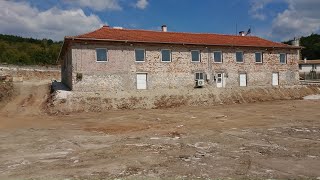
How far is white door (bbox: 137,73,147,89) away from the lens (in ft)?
Result: 100

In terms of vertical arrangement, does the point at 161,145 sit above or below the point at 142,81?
below

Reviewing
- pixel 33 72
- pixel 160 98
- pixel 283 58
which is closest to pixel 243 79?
pixel 283 58

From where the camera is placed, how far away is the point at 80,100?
2650 centimetres

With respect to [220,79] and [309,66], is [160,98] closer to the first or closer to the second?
[220,79]

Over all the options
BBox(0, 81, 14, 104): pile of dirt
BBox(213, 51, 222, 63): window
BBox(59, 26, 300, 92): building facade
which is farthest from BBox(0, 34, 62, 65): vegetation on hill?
BBox(213, 51, 222, 63): window

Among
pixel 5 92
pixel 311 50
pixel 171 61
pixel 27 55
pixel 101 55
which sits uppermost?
pixel 311 50

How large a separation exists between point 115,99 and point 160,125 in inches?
349

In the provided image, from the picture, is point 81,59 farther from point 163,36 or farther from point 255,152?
point 255,152

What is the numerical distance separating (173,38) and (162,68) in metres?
3.40

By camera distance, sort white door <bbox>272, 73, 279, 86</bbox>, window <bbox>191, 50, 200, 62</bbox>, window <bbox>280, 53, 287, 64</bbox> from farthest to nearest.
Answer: window <bbox>280, 53, 287, 64</bbox>
white door <bbox>272, 73, 279, 86</bbox>
window <bbox>191, 50, 200, 62</bbox>

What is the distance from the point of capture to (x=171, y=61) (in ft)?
104

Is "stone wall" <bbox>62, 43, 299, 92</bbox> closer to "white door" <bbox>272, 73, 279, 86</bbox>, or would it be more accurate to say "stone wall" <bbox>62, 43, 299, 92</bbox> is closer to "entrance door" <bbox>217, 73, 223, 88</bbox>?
"white door" <bbox>272, 73, 279, 86</bbox>

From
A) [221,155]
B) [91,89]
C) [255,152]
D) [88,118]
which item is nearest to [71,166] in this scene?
[221,155]

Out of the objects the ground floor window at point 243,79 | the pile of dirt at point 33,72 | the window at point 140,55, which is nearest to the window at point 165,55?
the window at point 140,55
